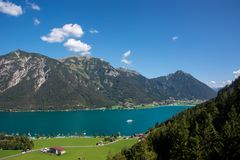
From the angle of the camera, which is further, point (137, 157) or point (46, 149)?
point (46, 149)

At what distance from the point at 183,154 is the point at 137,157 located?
1636 centimetres

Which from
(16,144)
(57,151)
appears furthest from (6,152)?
(57,151)

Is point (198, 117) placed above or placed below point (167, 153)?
above

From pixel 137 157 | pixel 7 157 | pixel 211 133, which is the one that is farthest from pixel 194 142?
pixel 7 157

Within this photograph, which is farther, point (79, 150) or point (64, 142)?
point (64, 142)

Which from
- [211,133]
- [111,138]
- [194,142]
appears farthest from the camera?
[111,138]

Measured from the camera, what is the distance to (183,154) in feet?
187

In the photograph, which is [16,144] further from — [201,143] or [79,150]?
[201,143]

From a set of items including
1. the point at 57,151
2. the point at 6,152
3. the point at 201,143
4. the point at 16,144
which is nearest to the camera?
the point at 201,143

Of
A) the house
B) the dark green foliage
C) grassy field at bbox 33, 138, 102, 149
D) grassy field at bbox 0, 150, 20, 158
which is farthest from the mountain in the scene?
the dark green foliage

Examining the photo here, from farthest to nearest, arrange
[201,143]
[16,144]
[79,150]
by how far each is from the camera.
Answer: [16,144], [79,150], [201,143]

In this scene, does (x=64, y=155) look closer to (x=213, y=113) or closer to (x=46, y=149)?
(x=46, y=149)

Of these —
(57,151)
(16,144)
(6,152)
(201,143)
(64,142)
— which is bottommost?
(6,152)

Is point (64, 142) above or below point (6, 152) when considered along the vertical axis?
above
